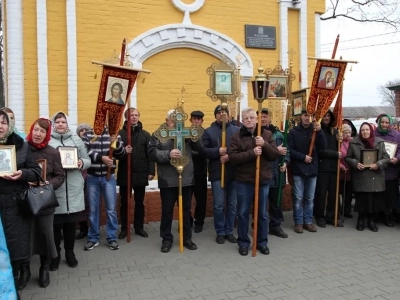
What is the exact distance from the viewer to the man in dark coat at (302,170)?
20.0ft

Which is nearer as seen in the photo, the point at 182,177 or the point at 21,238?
the point at 21,238

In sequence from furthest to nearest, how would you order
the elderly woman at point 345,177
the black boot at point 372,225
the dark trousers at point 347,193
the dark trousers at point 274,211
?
the dark trousers at point 347,193, the elderly woman at point 345,177, the black boot at point 372,225, the dark trousers at point 274,211

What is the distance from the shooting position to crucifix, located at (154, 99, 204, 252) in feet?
16.8

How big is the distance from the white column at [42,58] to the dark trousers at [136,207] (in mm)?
1957

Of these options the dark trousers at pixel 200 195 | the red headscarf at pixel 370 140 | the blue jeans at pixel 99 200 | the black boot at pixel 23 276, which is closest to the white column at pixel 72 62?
the blue jeans at pixel 99 200

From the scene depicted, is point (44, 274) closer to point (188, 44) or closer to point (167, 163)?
point (167, 163)

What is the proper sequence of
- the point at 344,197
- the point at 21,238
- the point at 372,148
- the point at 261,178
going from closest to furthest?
the point at 21,238
the point at 261,178
the point at 372,148
the point at 344,197

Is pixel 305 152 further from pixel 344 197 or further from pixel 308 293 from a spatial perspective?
pixel 308 293

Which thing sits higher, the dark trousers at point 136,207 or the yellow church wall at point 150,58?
the yellow church wall at point 150,58

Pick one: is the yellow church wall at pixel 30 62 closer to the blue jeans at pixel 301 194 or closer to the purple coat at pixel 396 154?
the blue jeans at pixel 301 194

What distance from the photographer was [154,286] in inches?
163

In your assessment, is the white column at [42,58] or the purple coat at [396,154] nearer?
the purple coat at [396,154]

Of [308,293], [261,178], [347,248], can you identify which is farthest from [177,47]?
[308,293]

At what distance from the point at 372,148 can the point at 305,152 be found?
1105 mm
